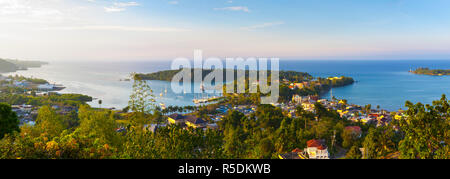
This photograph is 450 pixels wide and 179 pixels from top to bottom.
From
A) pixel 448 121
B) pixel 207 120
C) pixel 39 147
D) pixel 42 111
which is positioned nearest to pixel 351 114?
pixel 207 120

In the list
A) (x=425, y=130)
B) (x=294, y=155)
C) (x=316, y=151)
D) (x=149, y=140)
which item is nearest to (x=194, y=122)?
(x=294, y=155)

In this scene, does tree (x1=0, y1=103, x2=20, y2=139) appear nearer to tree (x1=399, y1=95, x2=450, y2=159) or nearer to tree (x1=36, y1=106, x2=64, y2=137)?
tree (x1=36, y1=106, x2=64, y2=137)

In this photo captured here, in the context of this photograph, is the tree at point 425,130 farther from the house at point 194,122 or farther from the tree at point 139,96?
the house at point 194,122

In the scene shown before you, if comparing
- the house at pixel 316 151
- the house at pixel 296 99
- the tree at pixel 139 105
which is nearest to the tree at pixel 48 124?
the tree at pixel 139 105

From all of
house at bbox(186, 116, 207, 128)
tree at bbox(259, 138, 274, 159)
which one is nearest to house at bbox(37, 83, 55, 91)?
house at bbox(186, 116, 207, 128)

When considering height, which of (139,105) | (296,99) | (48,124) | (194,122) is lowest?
(194,122)

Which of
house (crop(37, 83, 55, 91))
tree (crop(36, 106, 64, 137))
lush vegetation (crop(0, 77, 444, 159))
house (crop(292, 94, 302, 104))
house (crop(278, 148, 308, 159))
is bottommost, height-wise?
house (crop(292, 94, 302, 104))

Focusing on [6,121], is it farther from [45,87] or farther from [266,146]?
[45,87]

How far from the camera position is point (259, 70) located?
110ft

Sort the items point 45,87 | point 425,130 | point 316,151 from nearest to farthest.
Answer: point 425,130
point 316,151
point 45,87
